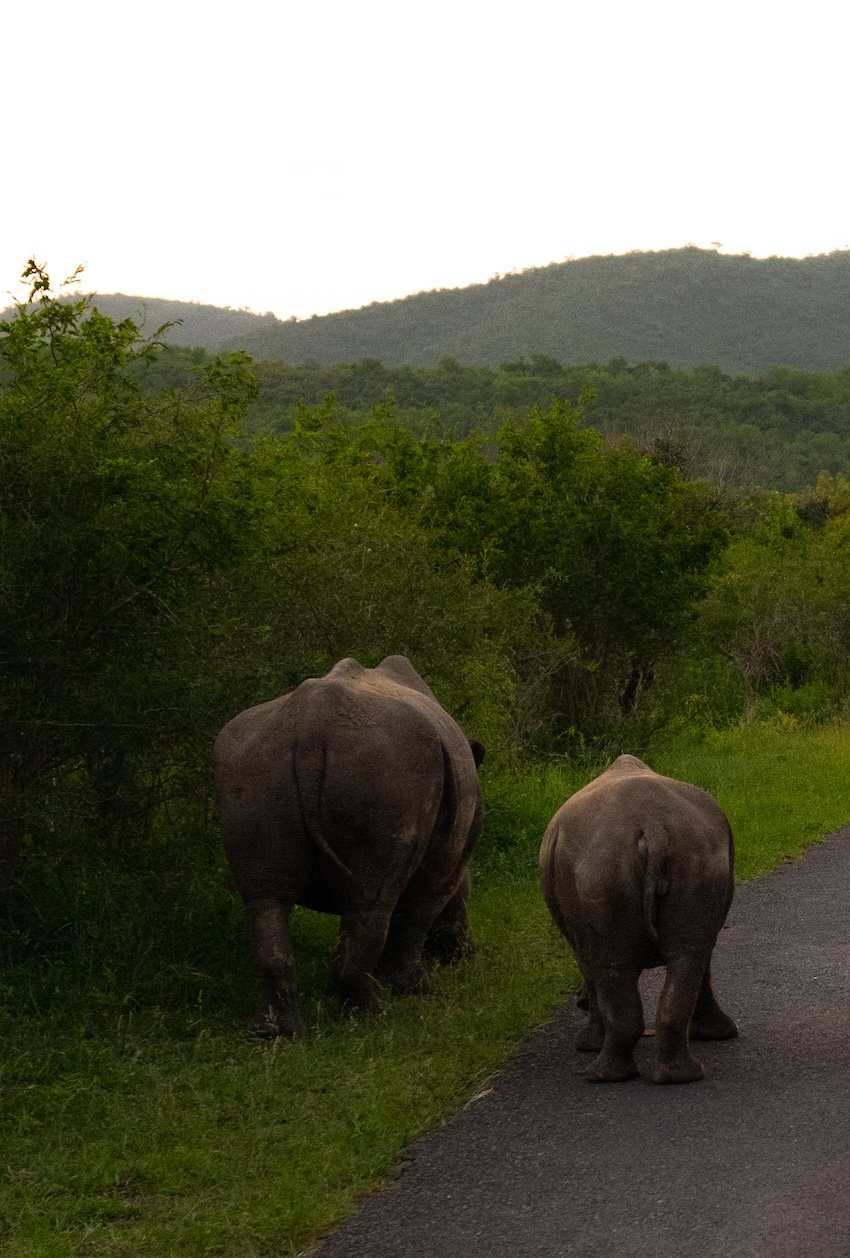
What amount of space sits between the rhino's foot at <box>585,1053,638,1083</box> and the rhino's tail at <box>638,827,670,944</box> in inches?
21.1

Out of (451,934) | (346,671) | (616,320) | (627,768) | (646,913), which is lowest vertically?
(451,934)

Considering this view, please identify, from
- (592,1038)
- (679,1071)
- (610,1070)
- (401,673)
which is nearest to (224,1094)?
(610,1070)

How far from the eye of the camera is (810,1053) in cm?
739

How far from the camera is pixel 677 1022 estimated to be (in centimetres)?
683

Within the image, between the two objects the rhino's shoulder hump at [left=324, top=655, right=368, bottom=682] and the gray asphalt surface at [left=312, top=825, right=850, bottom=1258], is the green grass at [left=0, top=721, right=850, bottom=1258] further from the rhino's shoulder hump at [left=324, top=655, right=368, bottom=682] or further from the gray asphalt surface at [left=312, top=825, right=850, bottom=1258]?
the rhino's shoulder hump at [left=324, top=655, right=368, bottom=682]

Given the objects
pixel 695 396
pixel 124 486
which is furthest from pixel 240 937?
pixel 695 396

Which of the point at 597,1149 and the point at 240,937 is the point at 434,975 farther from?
the point at 597,1149

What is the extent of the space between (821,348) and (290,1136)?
122870 millimetres

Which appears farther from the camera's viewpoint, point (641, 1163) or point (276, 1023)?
point (276, 1023)

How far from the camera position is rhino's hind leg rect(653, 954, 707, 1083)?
6824 mm

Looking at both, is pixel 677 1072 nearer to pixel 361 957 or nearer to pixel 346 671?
pixel 361 957

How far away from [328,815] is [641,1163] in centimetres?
245

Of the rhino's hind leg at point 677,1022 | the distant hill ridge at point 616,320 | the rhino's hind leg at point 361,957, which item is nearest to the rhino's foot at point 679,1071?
the rhino's hind leg at point 677,1022

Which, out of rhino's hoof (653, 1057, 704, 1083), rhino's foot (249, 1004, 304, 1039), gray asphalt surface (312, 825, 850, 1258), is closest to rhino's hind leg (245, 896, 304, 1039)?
rhino's foot (249, 1004, 304, 1039)
